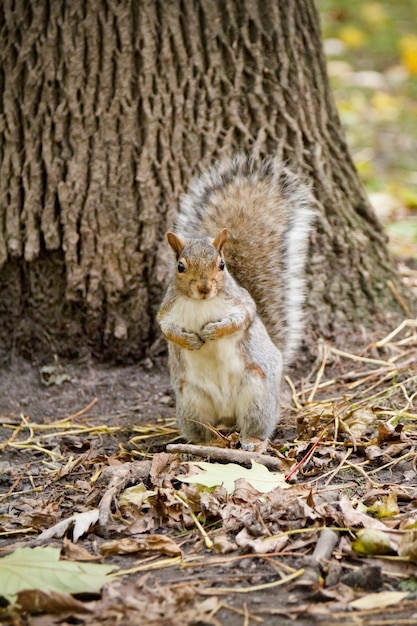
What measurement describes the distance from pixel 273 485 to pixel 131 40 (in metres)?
1.83

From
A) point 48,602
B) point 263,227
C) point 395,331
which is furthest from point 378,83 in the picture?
point 48,602

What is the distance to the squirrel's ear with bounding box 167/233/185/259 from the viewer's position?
2.52 metres

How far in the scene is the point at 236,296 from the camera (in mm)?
2600

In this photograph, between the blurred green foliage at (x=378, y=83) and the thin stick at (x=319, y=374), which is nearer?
the thin stick at (x=319, y=374)

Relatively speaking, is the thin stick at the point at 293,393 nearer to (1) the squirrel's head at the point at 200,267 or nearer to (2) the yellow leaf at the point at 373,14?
(1) the squirrel's head at the point at 200,267

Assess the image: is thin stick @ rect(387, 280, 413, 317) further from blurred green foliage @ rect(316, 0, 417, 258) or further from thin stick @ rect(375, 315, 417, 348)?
blurred green foliage @ rect(316, 0, 417, 258)

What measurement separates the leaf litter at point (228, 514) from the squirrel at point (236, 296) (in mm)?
138

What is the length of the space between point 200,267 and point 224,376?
1.22ft

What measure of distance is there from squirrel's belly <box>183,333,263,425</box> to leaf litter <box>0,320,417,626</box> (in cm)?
12

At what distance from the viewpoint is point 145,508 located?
2.13m

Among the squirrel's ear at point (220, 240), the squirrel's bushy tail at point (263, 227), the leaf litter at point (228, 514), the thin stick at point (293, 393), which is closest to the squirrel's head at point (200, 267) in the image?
the squirrel's ear at point (220, 240)

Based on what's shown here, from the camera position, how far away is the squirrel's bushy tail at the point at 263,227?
287 centimetres

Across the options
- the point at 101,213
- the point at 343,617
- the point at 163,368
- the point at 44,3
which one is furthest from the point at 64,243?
the point at 343,617

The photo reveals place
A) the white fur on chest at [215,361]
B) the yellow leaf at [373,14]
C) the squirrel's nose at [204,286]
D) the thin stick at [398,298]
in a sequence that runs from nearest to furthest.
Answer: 1. the squirrel's nose at [204,286]
2. the white fur on chest at [215,361]
3. the thin stick at [398,298]
4. the yellow leaf at [373,14]
